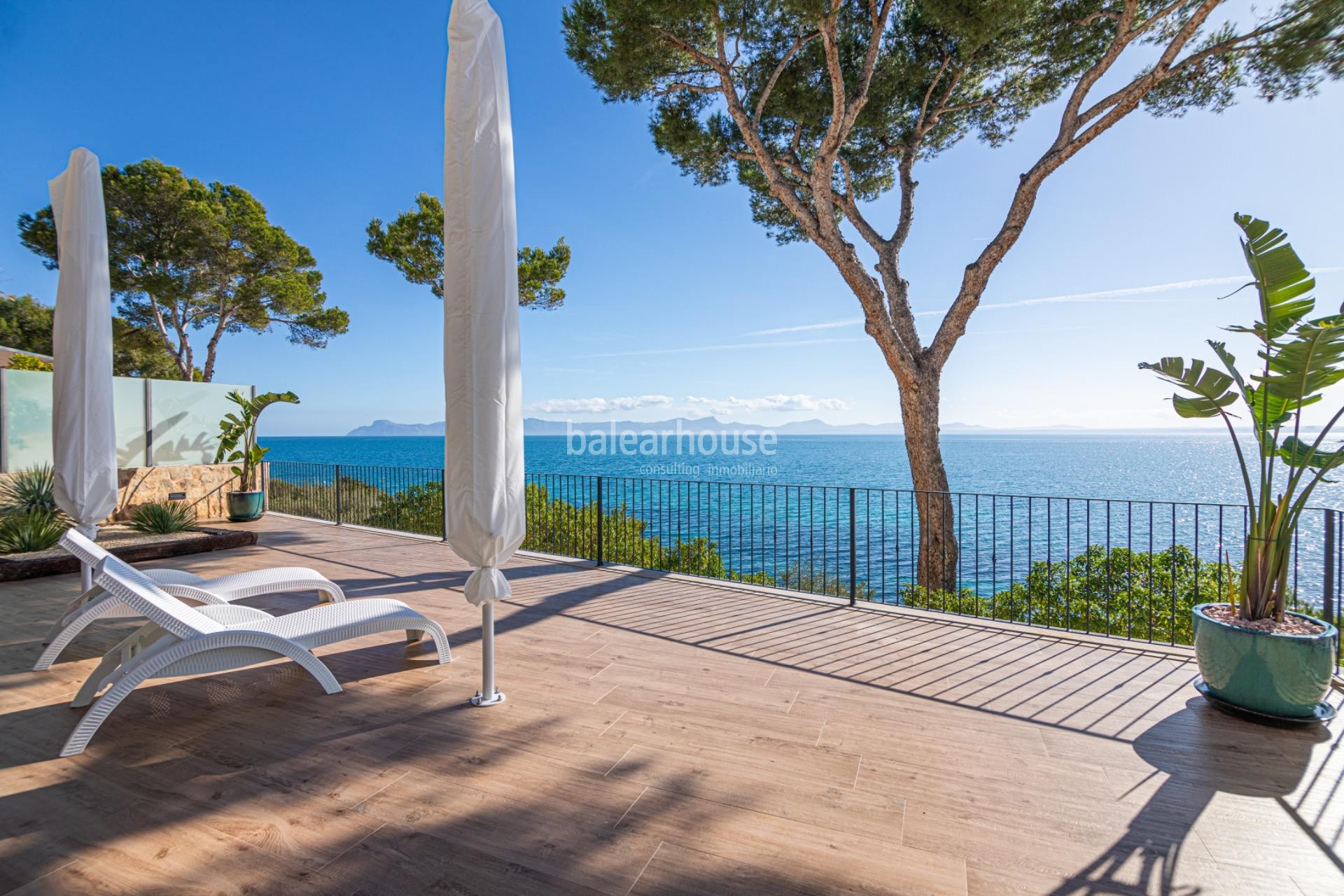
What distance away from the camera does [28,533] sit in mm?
5664

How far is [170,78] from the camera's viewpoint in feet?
35.2

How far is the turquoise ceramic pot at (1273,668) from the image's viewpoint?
7.98 feet

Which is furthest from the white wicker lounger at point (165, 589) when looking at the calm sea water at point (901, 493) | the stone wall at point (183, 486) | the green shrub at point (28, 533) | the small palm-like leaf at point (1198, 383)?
the stone wall at point (183, 486)

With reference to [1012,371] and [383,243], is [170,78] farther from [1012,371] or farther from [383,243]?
[1012,371]

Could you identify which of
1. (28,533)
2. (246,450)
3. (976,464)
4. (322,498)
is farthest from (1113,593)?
(976,464)

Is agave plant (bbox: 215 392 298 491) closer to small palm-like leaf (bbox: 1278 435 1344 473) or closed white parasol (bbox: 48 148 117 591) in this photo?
closed white parasol (bbox: 48 148 117 591)

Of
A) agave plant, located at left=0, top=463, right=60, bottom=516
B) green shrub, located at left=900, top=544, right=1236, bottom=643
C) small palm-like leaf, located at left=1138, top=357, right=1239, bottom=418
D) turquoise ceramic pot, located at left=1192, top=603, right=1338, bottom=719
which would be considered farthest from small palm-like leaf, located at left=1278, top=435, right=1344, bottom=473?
agave plant, located at left=0, top=463, right=60, bottom=516

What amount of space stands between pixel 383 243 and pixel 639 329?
25447mm

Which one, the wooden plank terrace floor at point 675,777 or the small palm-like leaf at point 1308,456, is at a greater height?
the small palm-like leaf at point 1308,456

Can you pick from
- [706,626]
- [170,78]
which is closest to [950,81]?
[706,626]

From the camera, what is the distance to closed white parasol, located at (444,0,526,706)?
2.40m

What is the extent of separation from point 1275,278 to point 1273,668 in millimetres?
1841

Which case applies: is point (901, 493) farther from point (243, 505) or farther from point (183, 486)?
point (183, 486)

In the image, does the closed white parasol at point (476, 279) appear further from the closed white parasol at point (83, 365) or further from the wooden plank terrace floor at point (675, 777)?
the closed white parasol at point (83, 365)
